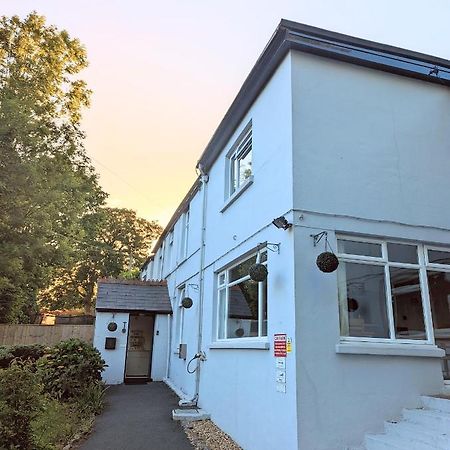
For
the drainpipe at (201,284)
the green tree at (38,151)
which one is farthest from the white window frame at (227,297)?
the green tree at (38,151)

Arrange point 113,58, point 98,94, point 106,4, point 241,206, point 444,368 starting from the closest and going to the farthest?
point 444,368
point 241,206
point 106,4
point 113,58
point 98,94

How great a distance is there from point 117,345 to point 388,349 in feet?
37.7

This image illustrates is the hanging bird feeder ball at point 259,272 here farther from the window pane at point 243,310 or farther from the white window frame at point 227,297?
the window pane at point 243,310

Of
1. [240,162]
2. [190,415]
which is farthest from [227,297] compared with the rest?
[240,162]

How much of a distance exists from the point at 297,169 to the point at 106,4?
260 inches

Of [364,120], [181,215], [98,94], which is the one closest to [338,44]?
[364,120]

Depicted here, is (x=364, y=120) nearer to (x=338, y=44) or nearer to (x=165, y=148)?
(x=338, y=44)

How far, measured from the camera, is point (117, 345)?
1440 cm

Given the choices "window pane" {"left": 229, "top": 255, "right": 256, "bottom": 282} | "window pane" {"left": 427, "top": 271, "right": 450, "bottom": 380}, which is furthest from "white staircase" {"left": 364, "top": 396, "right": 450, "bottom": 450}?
"window pane" {"left": 229, "top": 255, "right": 256, "bottom": 282}

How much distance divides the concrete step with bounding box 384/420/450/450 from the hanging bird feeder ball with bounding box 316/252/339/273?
82.9 inches

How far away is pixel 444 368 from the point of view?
5957 millimetres

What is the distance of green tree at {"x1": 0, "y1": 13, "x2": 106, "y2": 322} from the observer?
13.6 meters

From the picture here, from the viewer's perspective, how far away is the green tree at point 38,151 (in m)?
13.6

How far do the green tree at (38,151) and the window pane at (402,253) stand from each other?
487 inches
